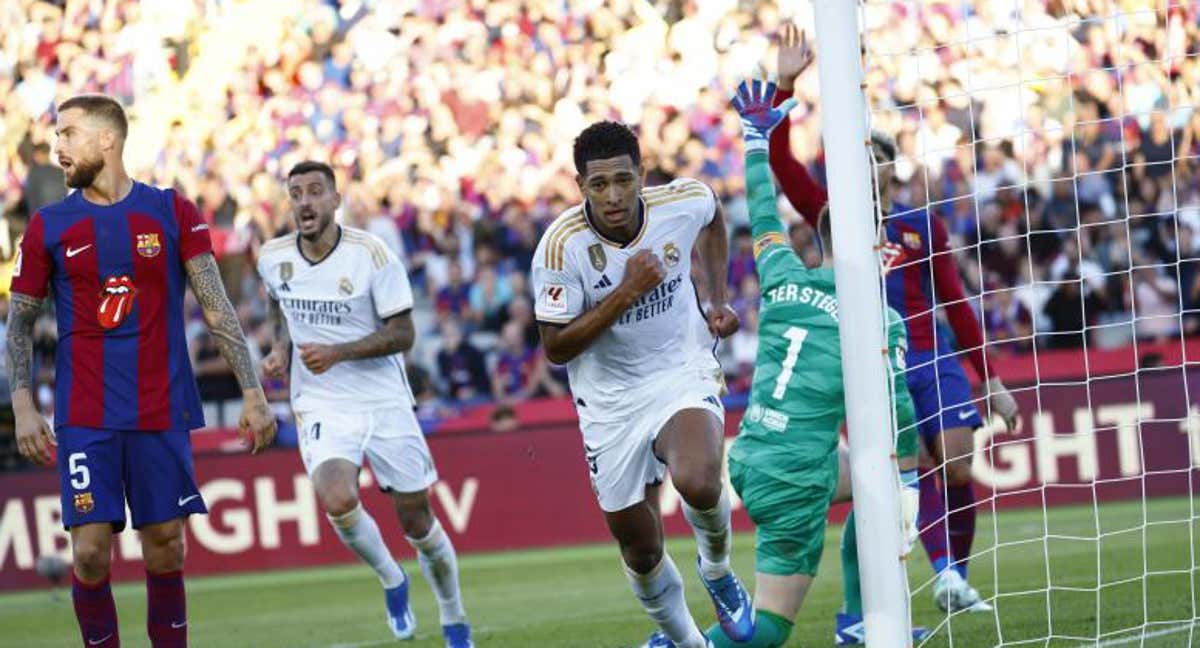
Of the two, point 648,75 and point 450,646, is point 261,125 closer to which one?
point 648,75

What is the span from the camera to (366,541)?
921 centimetres

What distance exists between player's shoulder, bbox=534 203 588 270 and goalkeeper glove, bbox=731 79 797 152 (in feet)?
2.41

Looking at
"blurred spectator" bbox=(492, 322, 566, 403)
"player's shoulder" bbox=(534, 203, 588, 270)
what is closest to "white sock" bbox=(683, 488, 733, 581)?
"player's shoulder" bbox=(534, 203, 588, 270)

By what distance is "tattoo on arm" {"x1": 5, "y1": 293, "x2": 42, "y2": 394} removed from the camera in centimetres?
638

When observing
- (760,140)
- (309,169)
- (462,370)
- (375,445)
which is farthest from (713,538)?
(462,370)

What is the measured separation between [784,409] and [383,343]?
10.6 feet

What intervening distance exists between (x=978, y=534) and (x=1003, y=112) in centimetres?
731

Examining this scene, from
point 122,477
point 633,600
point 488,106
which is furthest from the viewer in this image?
point 488,106

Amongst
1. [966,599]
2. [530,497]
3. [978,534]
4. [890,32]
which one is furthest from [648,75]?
[966,599]

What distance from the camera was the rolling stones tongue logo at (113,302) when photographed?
6.38 meters

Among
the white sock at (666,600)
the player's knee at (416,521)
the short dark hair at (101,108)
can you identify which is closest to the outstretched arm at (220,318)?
the short dark hair at (101,108)

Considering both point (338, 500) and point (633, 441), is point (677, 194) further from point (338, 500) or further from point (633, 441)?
point (338, 500)

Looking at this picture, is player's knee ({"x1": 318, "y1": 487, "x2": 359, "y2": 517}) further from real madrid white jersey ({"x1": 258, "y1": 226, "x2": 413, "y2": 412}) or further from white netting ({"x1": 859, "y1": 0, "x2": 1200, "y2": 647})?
white netting ({"x1": 859, "y1": 0, "x2": 1200, "y2": 647})

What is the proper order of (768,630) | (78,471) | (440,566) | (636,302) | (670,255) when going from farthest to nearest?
(440,566) → (670,255) → (636,302) → (78,471) → (768,630)
